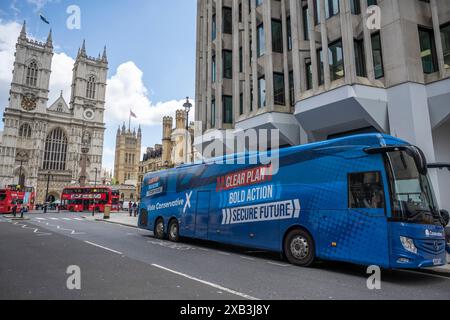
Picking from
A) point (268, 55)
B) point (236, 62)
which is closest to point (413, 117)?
point (268, 55)

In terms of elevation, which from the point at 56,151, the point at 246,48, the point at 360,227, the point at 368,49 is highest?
the point at 56,151

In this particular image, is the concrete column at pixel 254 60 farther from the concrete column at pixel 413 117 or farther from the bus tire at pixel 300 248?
the bus tire at pixel 300 248

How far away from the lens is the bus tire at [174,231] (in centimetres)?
1425

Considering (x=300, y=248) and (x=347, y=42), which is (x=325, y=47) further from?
(x=300, y=248)

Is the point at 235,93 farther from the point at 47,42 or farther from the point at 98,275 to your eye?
the point at 47,42

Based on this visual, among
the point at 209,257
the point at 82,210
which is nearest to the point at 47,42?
the point at 82,210

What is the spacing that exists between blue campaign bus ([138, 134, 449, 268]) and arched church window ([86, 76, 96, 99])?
99.2 metres

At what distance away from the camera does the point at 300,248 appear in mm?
8914

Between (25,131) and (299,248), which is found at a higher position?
(25,131)

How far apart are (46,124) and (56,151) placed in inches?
325

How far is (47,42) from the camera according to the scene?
310 feet

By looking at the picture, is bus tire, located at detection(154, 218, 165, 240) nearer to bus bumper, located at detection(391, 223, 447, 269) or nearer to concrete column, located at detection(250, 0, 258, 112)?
concrete column, located at detection(250, 0, 258, 112)

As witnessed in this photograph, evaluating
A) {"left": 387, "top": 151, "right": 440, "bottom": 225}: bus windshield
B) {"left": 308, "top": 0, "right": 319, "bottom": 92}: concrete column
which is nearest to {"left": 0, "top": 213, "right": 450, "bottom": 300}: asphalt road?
{"left": 387, "top": 151, "right": 440, "bottom": 225}: bus windshield
